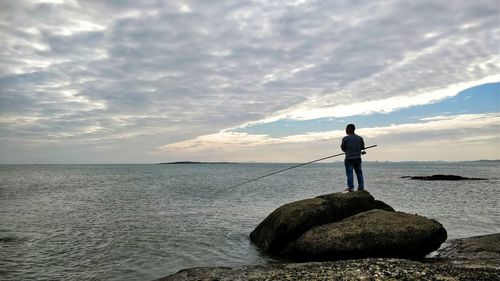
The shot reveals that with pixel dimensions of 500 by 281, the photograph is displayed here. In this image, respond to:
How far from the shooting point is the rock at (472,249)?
35.9ft

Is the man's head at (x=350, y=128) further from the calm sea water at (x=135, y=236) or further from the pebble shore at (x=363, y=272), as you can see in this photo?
the pebble shore at (x=363, y=272)

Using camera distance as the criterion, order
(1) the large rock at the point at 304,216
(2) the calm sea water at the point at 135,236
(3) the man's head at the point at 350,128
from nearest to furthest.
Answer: (2) the calm sea water at the point at 135,236 < (1) the large rock at the point at 304,216 < (3) the man's head at the point at 350,128

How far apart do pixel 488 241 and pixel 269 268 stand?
8.10 metres

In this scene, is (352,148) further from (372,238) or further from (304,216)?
(372,238)

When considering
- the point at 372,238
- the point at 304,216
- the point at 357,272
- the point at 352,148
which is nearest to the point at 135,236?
the point at 304,216

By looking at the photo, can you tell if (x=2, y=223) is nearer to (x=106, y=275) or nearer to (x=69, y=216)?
(x=69, y=216)

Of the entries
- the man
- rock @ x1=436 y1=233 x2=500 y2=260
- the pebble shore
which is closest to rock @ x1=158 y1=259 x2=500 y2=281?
the pebble shore

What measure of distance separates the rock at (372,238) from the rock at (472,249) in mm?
575

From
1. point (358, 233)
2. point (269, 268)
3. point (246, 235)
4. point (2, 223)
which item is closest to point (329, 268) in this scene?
point (269, 268)

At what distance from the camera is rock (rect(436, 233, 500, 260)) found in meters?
10.9

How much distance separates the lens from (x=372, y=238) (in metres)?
11.5

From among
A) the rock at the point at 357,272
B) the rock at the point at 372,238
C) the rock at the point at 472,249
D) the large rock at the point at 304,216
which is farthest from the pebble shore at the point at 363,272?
the large rock at the point at 304,216

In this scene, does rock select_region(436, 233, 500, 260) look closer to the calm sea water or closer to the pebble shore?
the pebble shore

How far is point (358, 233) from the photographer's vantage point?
11.7 metres
